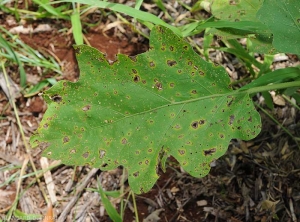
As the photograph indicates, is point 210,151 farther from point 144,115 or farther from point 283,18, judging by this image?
point 283,18

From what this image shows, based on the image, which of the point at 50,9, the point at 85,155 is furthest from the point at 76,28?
the point at 85,155

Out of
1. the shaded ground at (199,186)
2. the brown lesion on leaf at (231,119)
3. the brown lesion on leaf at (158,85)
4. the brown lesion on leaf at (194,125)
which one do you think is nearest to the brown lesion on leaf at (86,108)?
the brown lesion on leaf at (158,85)

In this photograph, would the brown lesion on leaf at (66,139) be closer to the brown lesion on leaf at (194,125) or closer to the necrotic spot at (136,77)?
the necrotic spot at (136,77)

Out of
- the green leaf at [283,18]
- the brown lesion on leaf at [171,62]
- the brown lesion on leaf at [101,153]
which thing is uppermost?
the green leaf at [283,18]

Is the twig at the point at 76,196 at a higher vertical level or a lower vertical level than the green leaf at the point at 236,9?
lower

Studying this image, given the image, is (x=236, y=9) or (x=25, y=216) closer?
(x=236, y=9)

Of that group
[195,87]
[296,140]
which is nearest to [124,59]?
[195,87]
